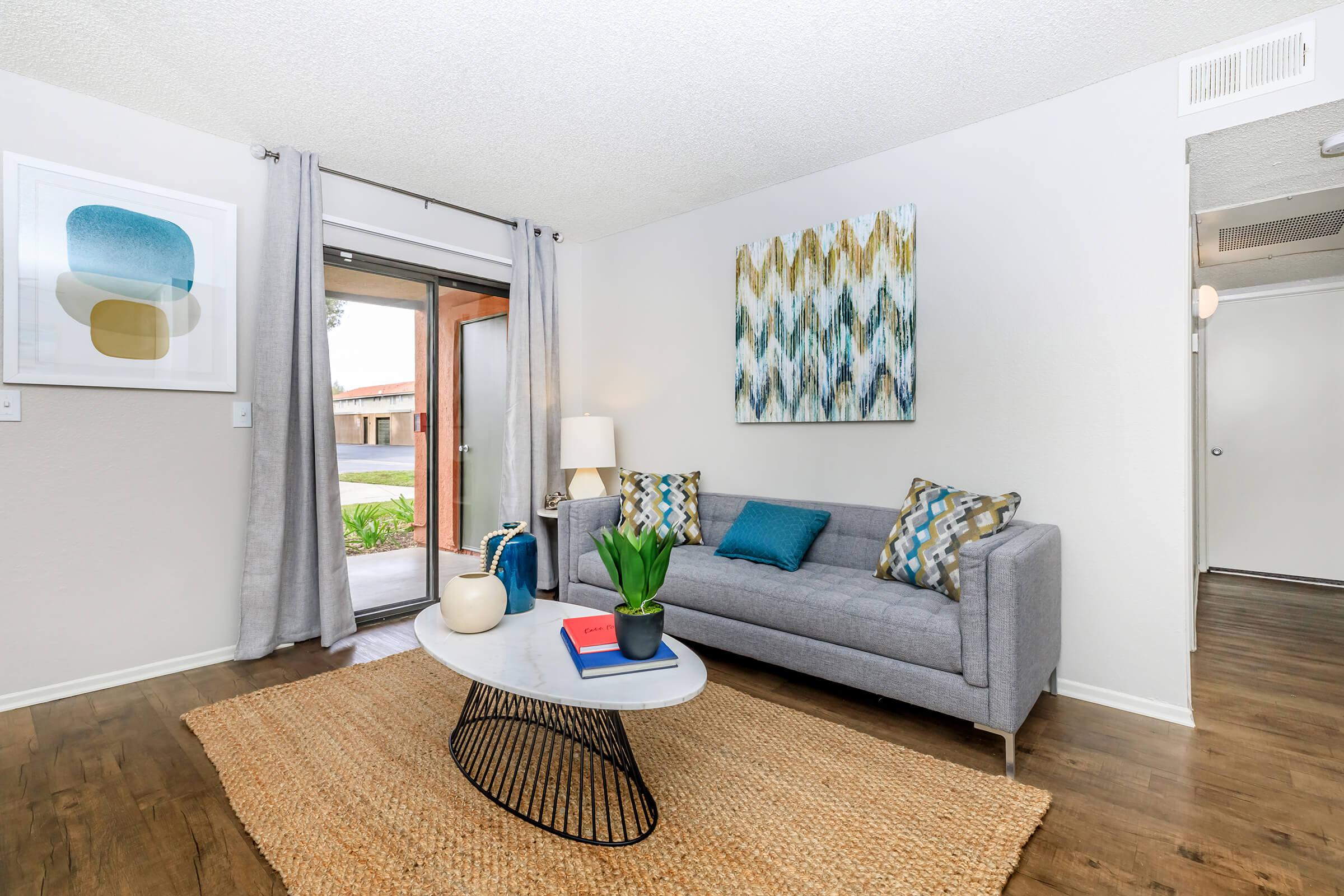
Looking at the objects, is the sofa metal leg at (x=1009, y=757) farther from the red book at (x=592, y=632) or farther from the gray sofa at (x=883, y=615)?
the red book at (x=592, y=632)

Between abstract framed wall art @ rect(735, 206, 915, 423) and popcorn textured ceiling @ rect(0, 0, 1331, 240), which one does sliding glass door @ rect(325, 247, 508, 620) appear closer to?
popcorn textured ceiling @ rect(0, 0, 1331, 240)

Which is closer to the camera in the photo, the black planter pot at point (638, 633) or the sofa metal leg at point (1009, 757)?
the black planter pot at point (638, 633)

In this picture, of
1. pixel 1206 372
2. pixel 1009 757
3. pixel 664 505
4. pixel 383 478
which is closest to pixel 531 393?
Result: pixel 383 478

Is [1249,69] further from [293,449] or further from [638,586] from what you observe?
[293,449]

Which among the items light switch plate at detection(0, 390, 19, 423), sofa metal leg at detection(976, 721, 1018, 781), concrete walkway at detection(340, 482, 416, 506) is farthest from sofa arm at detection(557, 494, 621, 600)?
light switch plate at detection(0, 390, 19, 423)

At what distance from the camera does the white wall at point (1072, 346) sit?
235 centimetres

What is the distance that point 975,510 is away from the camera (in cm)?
248

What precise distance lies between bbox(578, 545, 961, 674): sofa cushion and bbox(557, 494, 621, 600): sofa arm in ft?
1.04

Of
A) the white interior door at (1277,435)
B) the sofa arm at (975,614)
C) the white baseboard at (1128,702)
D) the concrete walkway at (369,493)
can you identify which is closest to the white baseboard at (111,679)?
the concrete walkway at (369,493)

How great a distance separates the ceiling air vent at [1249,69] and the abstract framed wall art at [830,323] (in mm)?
1070

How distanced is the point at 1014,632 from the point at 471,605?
1733 millimetres

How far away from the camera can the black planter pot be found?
65.9 inches

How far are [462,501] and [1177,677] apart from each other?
3791 mm

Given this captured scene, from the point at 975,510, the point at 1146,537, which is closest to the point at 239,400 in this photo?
the point at 975,510
